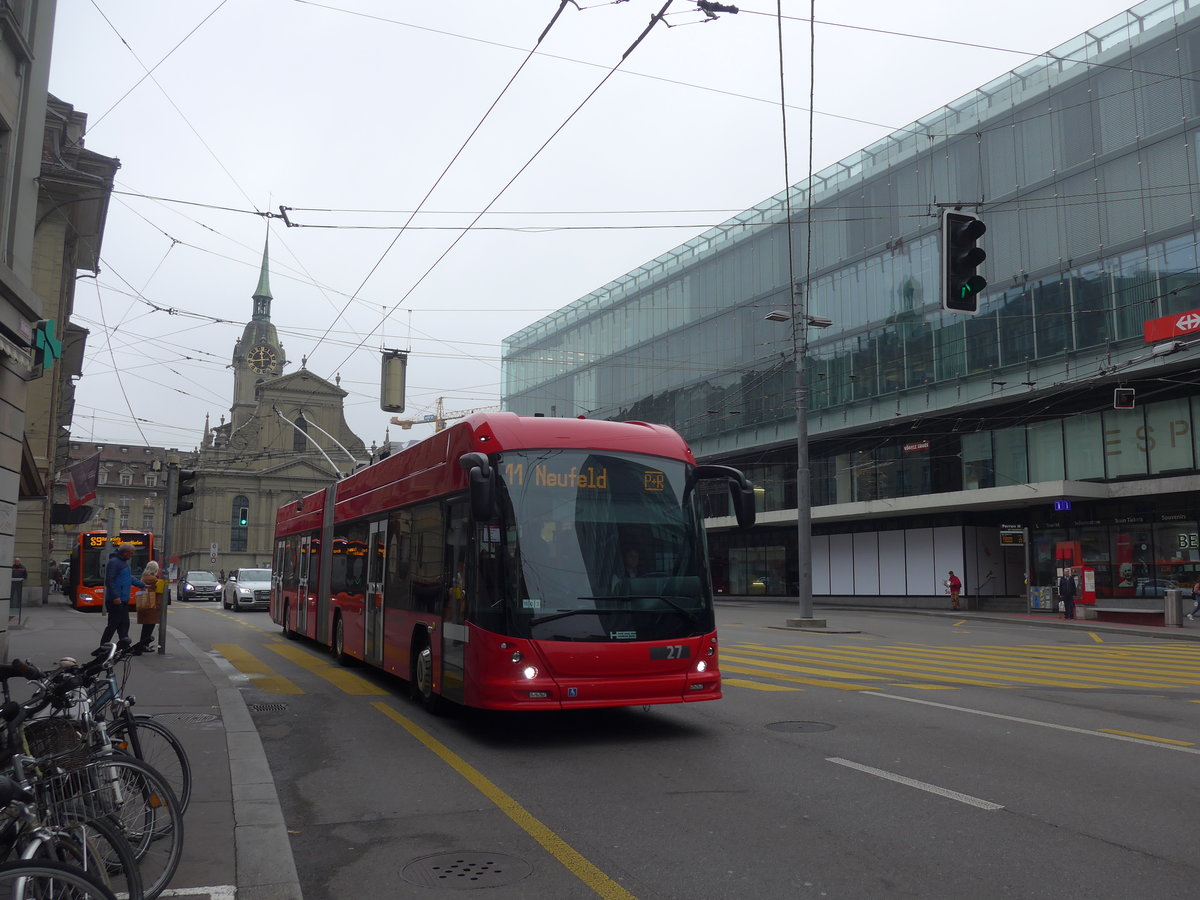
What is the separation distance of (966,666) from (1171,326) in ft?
70.2

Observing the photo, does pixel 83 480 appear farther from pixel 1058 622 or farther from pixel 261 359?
pixel 261 359

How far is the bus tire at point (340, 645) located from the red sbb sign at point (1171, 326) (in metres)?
28.0

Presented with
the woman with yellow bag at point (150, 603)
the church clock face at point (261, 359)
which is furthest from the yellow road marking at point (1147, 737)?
the church clock face at point (261, 359)

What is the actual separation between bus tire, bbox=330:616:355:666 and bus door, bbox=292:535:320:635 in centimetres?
225

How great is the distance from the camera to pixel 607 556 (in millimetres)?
9102

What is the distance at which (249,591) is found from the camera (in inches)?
1549

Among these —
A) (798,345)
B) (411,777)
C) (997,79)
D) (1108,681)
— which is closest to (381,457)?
(411,777)

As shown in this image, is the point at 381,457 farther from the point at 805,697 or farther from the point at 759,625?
the point at 759,625

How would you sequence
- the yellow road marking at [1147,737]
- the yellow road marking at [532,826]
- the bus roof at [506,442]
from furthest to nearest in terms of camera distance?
the bus roof at [506,442] < the yellow road marking at [1147,737] < the yellow road marking at [532,826]

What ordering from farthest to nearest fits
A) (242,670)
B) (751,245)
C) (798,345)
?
(751,245) < (798,345) < (242,670)

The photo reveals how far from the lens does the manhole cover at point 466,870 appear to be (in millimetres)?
5148

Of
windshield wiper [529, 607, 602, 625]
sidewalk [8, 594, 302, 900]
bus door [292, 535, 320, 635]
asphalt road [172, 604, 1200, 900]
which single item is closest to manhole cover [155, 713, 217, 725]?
sidewalk [8, 594, 302, 900]

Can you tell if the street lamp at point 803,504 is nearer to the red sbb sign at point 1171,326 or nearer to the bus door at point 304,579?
the red sbb sign at point 1171,326

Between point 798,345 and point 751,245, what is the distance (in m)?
22.1
